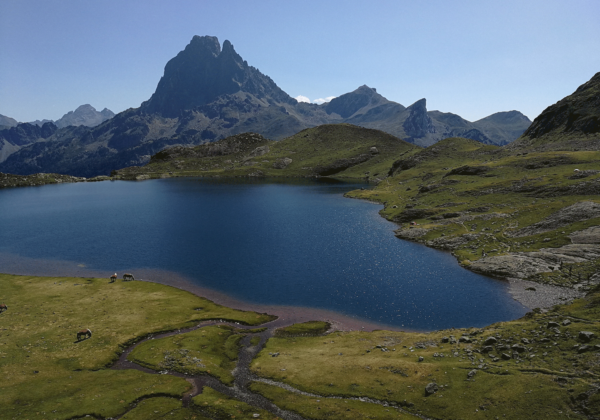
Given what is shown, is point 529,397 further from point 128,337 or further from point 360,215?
point 360,215

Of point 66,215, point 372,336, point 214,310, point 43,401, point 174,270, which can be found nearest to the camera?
point 43,401

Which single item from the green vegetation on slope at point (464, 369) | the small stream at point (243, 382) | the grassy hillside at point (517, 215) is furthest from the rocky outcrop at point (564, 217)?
the small stream at point (243, 382)

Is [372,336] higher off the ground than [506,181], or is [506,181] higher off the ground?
[506,181]

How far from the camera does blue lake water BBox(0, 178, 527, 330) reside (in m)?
65.8

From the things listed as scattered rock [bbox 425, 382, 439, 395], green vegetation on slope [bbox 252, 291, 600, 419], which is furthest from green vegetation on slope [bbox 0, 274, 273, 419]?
scattered rock [bbox 425, 382, 439, 395]

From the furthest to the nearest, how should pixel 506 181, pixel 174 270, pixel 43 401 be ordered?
1. pixel 506 181
2. pixel 174 270
3. pixel 43 401

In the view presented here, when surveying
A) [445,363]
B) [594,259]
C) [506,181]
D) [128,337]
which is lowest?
[128,337]

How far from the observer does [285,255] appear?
309 ft

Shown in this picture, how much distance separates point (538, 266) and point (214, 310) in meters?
71.0

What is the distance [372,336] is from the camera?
2079 inches

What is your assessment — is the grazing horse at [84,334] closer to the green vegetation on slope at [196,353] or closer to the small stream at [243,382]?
the small stream at [243,382]

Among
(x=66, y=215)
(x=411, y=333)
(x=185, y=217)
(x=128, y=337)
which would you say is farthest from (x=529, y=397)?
(x=66, y=215)

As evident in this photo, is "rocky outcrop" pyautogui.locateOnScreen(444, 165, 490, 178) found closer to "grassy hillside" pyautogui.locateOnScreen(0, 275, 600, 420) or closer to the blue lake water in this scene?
the blue lake water

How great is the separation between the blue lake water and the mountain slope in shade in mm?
102066
